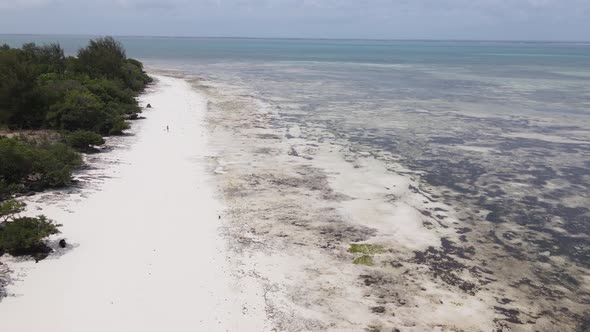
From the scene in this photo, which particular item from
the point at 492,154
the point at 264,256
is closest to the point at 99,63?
the point at 492,154

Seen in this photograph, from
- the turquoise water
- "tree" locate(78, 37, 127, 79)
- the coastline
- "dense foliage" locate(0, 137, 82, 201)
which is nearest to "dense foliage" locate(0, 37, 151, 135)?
the coastline

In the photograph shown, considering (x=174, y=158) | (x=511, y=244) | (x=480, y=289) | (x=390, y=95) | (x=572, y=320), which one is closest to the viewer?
(x=572, y=320)

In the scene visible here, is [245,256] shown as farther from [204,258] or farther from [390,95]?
[390,95]

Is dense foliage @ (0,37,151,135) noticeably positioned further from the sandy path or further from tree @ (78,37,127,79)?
tree @ (78,37,127,79)

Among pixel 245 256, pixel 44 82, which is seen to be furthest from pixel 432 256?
pixel 44 82

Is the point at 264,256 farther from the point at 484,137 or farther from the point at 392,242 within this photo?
A: the point at 484,137

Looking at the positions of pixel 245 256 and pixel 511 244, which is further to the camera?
pixel 511 244
